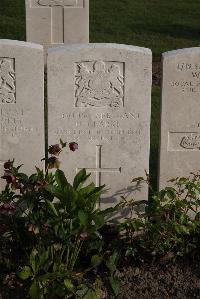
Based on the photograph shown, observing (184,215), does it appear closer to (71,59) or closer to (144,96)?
(144,96)

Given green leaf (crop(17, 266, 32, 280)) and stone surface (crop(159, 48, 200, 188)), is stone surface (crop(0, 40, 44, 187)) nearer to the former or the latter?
stone surface (crop(159, 48, 200, 188))

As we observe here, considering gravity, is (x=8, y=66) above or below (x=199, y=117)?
above

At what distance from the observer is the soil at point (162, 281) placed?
4980 millimetres

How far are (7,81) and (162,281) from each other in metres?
2.12

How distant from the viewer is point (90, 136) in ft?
18.1

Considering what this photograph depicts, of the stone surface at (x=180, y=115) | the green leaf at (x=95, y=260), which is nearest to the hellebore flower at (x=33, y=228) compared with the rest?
the green leaf at (x=95, y=260)

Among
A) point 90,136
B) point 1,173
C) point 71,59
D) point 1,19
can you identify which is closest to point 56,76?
point 71,59

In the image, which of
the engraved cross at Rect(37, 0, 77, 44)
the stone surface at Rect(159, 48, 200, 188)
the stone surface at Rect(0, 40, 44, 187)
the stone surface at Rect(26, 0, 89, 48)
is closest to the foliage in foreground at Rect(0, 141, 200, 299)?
the stone surface at Rect(159, 48, 200, 188)

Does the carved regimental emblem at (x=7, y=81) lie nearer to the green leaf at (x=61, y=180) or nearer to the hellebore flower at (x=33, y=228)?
the green leaf at (x=61, y=180)

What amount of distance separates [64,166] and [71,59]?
3.22 feet

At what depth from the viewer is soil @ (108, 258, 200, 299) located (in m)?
4.98

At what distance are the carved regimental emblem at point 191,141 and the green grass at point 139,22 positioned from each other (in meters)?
6.05

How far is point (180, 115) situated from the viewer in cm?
552

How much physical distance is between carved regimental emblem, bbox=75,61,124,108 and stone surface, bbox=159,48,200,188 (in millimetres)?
397
